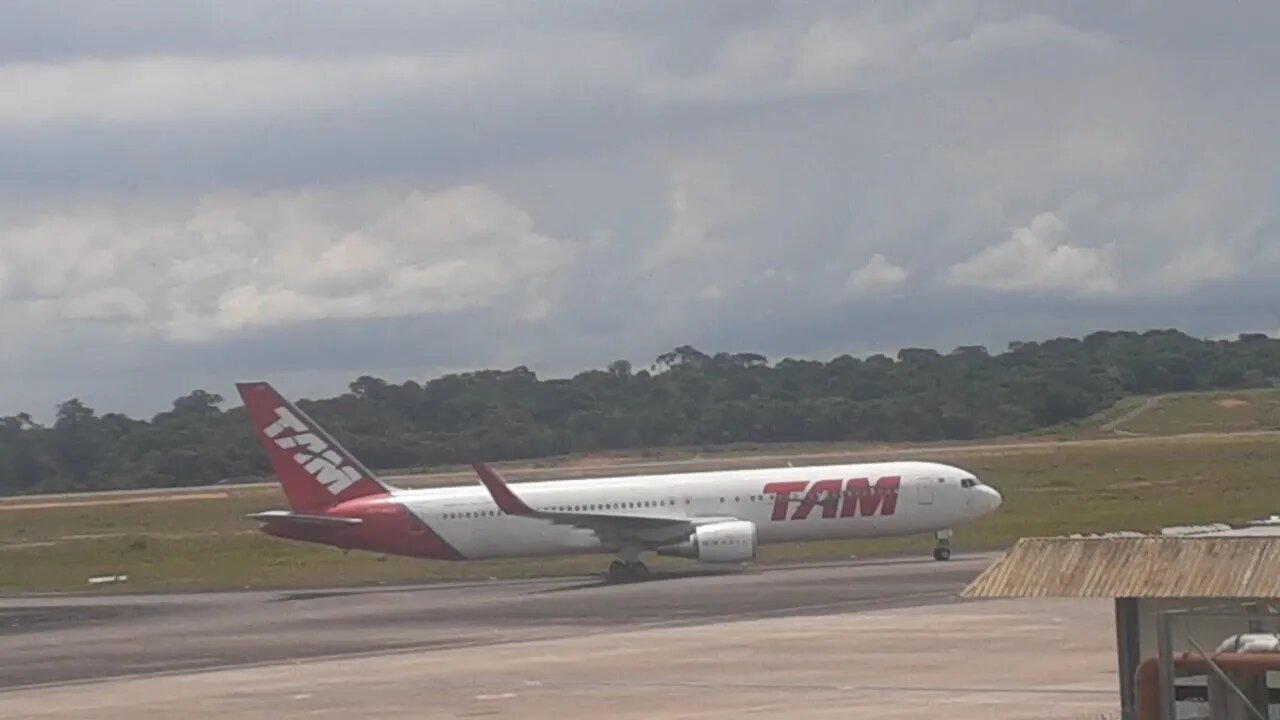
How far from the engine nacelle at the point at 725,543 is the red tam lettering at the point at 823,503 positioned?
68.7 inches

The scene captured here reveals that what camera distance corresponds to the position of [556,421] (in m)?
150

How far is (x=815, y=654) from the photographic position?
37906mm

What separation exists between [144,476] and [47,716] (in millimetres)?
140868

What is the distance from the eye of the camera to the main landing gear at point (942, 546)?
201 feet

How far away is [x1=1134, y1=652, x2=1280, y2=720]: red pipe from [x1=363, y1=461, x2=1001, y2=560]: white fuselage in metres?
43.6

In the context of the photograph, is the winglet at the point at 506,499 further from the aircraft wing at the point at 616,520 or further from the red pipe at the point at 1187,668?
the red pipe at the point at 1187,668

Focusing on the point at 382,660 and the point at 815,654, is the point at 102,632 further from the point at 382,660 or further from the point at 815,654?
the point at 815,654

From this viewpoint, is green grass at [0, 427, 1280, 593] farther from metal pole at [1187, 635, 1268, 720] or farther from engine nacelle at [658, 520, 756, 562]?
metal pole at [1187, 635, 1268, 720]

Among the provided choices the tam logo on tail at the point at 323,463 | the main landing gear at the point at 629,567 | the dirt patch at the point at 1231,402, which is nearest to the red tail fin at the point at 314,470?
the tam logo on tail at the point at 323,463

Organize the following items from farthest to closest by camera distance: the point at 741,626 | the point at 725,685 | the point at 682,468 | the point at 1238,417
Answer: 1. the point at 1238,417
2. the point at 682,468
3. the point at 741,626
4. the point at 725,685

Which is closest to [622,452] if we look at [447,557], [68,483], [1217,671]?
[68,483]

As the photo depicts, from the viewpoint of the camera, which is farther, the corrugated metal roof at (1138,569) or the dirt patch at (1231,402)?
the dirt patch at (1231,402)

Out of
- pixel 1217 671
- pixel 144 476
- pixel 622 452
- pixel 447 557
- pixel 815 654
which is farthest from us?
pixel 144 476

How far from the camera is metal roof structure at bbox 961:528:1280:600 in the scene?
60.4 feet
